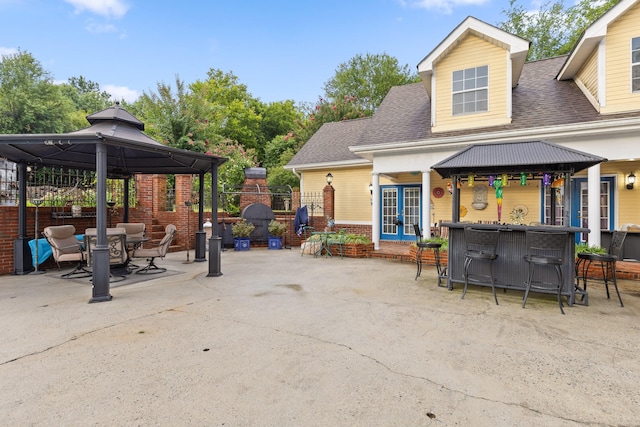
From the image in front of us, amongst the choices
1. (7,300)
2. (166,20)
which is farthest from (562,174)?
(166,20)

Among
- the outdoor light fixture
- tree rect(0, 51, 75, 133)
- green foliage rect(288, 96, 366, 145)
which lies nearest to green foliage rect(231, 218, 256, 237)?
the outdoor light fixture

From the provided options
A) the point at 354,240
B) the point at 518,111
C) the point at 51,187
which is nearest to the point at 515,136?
the point at 518,111

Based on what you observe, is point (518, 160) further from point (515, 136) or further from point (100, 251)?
point (100, 251)

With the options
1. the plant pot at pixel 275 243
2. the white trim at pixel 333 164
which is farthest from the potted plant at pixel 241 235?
the white trim at pixel 333 164

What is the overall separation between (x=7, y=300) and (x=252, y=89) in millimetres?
34254

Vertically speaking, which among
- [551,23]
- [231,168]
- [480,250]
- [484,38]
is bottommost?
[480,250]

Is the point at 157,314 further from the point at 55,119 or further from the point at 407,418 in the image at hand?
the point at 55,119

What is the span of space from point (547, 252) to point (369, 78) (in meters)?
27.4

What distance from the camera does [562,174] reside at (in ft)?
18.5

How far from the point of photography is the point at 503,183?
20.6 ft

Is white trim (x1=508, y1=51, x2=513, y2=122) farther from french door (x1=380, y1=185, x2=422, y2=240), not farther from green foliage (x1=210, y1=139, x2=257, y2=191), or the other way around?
green foliage (x1=210, y1=139, x2=257, y2=191)

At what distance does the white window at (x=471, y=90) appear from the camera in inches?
359

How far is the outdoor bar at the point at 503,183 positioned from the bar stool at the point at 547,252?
9 cm

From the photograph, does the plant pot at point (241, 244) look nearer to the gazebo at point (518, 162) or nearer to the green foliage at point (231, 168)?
the green foliage at point (231, 168)
